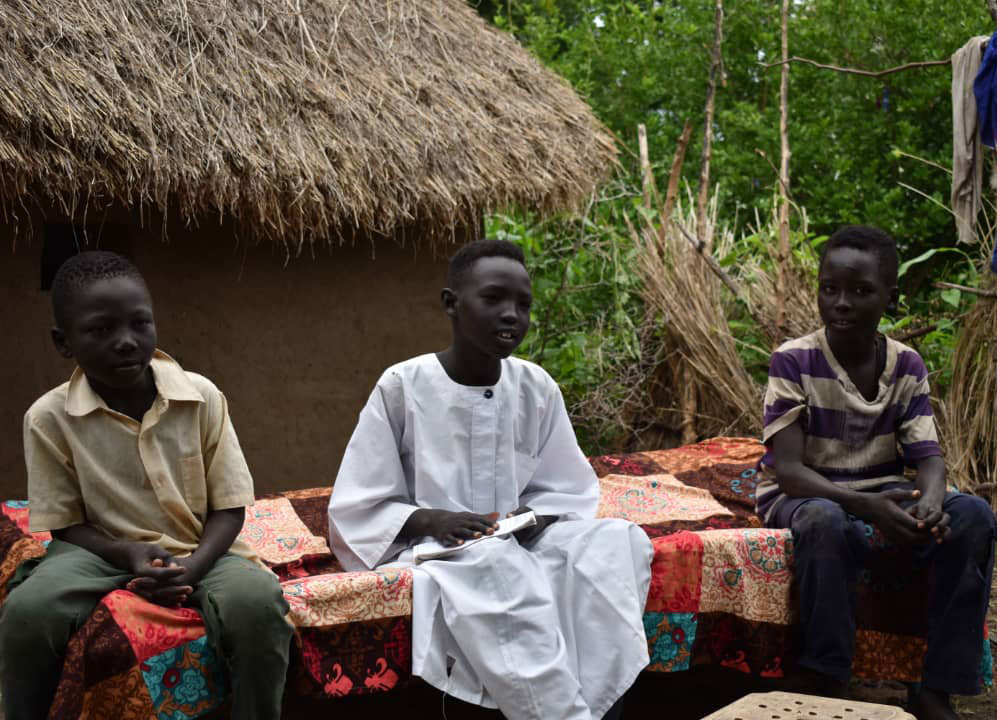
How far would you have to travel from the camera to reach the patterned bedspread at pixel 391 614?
2.43 meters

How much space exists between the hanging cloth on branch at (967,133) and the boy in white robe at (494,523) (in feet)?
8.33

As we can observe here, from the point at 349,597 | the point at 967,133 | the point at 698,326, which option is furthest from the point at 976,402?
the point at 349,597

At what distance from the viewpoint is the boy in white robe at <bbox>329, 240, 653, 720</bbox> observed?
2.65m

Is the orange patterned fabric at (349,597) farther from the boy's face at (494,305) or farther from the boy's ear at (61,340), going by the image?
the boy's ear at (61,340)

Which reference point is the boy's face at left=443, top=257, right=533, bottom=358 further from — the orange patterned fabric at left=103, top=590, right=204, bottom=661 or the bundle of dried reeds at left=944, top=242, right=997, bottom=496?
the bundle of dried reeds at left=944, top=242, right=997, bottom=496

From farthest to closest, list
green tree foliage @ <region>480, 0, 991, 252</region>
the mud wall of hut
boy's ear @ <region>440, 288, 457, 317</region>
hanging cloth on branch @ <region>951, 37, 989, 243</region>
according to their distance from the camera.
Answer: green tree foliage @ <region>480, 0, 991, 252</region>
hanging cloth on branch @ <region>951, 37, 989, 243</region>
the mud wall of hut
boy's ear @ <region>440, 288, 457, 317</region>

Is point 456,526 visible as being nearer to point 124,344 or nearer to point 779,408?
point 124,344

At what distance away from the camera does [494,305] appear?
2.91m

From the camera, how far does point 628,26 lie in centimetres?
1084

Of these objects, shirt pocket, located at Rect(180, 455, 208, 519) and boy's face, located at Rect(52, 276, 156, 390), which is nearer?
boy's face, located at Rect(52, 276, 156, 390)

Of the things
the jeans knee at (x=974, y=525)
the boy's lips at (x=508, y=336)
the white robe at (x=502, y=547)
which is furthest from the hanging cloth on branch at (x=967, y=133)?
the boy's lips at (x=508, y=336)

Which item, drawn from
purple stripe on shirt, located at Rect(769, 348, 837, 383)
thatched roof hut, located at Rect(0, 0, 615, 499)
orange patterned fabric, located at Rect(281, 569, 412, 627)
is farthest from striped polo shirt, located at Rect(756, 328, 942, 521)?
thatched roof hut, located at Rect(0, 0, 615, 499)

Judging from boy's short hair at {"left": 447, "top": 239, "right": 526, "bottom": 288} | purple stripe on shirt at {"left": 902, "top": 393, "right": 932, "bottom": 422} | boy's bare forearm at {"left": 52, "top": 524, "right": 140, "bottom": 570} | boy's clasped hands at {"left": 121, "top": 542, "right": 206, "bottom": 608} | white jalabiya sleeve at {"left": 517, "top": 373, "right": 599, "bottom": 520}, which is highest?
boy's short hair at {"left": 447, "top": 239, "right": 526, "bottom": 288}

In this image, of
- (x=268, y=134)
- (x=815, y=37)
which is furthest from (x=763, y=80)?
(x=268, y=134)
